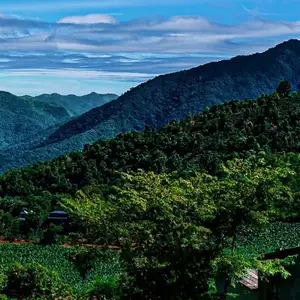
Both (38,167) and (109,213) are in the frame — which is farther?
(38,167)

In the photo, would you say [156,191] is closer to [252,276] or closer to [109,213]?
[109,213]

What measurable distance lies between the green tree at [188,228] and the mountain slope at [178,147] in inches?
1954

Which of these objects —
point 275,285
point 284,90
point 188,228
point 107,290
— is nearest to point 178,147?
point 284,90

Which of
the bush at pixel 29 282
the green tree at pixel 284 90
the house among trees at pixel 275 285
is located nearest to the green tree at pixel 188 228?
the house among trees at pixel 275 285

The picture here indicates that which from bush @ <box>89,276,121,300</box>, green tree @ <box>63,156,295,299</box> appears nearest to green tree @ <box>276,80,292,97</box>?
bush @ <box>89,276,121,300</box>

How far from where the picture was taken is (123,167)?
7550cm

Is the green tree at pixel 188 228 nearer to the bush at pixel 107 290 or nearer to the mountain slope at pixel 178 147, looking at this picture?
the bush at pixel 107 290

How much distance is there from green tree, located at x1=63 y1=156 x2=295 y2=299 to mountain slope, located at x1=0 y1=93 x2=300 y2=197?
163ft

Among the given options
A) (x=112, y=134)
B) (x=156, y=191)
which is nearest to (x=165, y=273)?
(x=156, y=191)

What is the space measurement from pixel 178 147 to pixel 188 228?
6083 cm

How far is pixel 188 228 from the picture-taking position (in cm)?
1506

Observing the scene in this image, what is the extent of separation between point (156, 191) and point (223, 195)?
155 cm

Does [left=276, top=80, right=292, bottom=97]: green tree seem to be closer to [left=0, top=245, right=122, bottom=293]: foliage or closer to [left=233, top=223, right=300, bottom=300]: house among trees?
[left=0, top=245, right=122, bottom=293]: foliage

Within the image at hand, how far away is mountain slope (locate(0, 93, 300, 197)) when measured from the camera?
69188 mm
